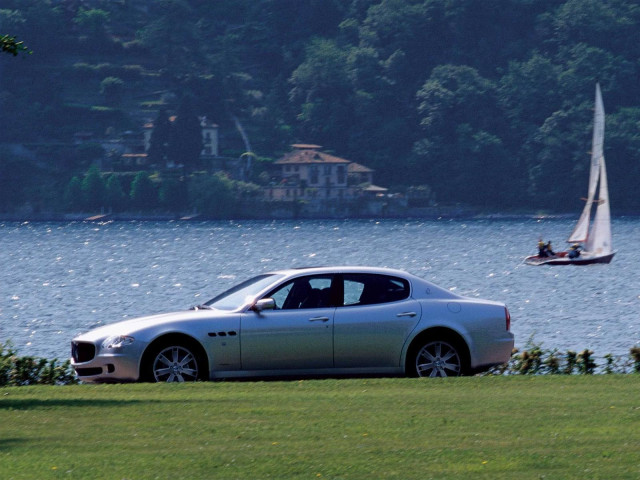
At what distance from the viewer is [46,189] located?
168m

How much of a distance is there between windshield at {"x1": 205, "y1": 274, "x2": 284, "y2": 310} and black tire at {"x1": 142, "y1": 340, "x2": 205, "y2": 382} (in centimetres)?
67

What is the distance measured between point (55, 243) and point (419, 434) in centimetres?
12284

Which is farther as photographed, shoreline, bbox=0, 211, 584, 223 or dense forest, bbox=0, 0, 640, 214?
shoreline, bbox=0, 211, 584, 223

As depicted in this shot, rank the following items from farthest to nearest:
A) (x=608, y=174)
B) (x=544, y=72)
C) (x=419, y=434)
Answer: (x=544, y=72)
(x=608, y=174)
(x=419, y=434)

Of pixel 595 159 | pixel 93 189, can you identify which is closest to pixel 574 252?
pixel 595 159

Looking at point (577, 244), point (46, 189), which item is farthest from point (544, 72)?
point (577, 244)

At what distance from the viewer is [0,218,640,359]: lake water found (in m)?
51.0

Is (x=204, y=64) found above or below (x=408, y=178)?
above

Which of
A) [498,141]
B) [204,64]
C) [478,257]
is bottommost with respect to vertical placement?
[478,257]

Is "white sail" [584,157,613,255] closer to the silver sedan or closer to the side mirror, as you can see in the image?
the silver sedan

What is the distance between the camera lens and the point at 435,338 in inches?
568

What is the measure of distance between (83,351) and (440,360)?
3903 millimetres

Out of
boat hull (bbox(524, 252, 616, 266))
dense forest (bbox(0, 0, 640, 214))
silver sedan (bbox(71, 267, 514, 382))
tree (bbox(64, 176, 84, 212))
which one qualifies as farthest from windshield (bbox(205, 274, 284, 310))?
tree (bbox(64, 176, 84, 212))

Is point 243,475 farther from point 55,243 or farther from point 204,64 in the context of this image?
point 204,64
